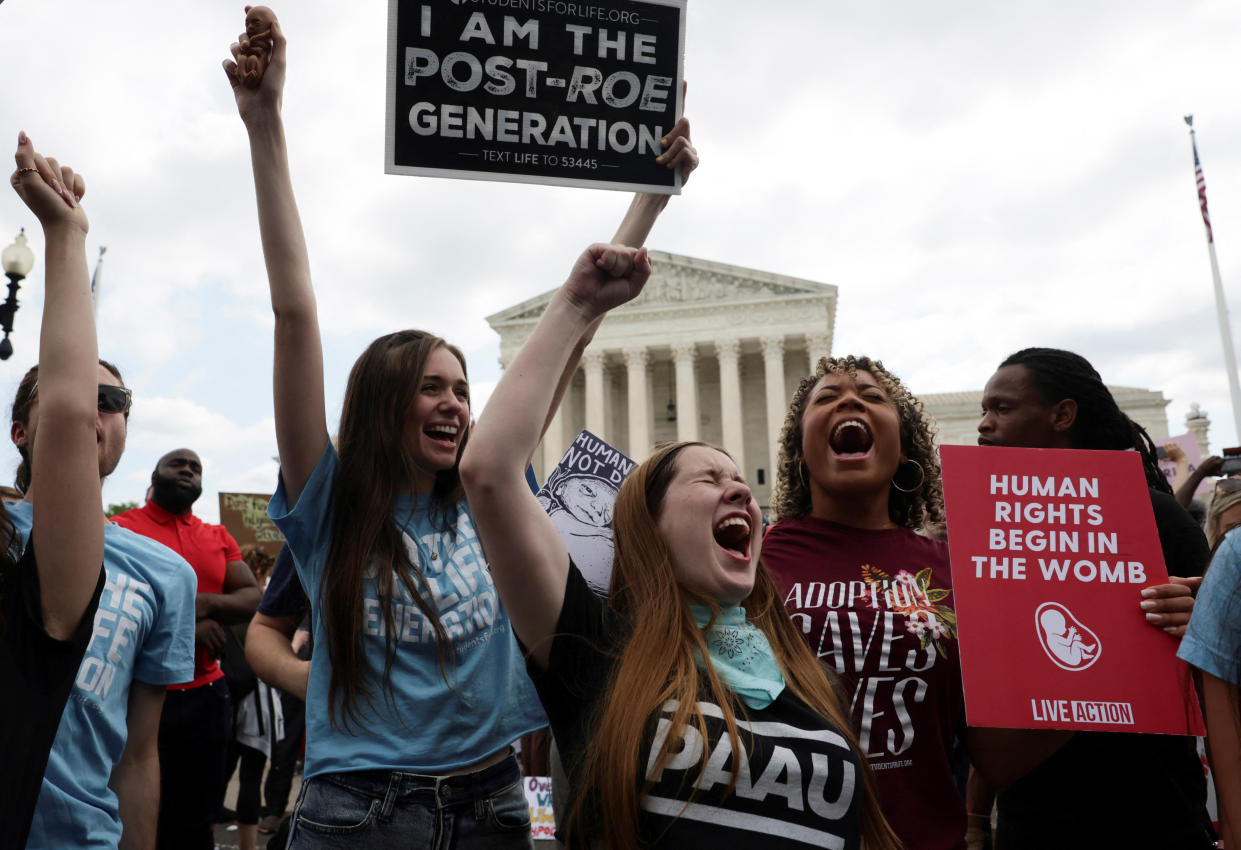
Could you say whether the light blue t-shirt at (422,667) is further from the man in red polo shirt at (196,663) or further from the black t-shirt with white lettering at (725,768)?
the man in red polo shirt at (196,663)

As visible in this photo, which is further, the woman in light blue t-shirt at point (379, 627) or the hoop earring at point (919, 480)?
the hoop earring at point (919, 480)

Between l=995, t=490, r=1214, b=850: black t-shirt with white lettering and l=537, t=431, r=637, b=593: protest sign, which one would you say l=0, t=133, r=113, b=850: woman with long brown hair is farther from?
l=995, t=490, r=1214, b=850: black t-shirt with white lettering

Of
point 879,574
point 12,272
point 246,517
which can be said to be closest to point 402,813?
point 879,574

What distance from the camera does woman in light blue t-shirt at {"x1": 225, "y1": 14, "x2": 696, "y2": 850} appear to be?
2021 millimetres

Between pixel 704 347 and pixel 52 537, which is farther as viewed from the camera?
pixel 704 347

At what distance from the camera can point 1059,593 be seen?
2197 millimetres

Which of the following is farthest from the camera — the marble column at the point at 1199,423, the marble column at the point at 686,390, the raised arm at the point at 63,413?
the marble column at the point at 686,390

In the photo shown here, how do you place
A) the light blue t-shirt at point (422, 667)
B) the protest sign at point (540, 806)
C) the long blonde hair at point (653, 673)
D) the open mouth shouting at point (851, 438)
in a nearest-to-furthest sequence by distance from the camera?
the long blonde hair at point (653, 673)
the light blue t-shirt at point (422, 667)
the open mouth shouting at point (851, 438)
the protest sign at point (540, 806)

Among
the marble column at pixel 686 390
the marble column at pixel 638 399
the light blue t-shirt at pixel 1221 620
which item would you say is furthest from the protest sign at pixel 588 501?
the marble column at pixel 638 399

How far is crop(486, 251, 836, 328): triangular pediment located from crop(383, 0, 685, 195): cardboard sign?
44.7m

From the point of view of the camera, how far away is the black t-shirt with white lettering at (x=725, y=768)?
160cm

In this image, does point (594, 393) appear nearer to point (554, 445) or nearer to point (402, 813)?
point (554, 445)

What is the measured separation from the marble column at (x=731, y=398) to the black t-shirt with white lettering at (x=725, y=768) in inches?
1684

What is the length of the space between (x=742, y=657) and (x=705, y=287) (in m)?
46.6
